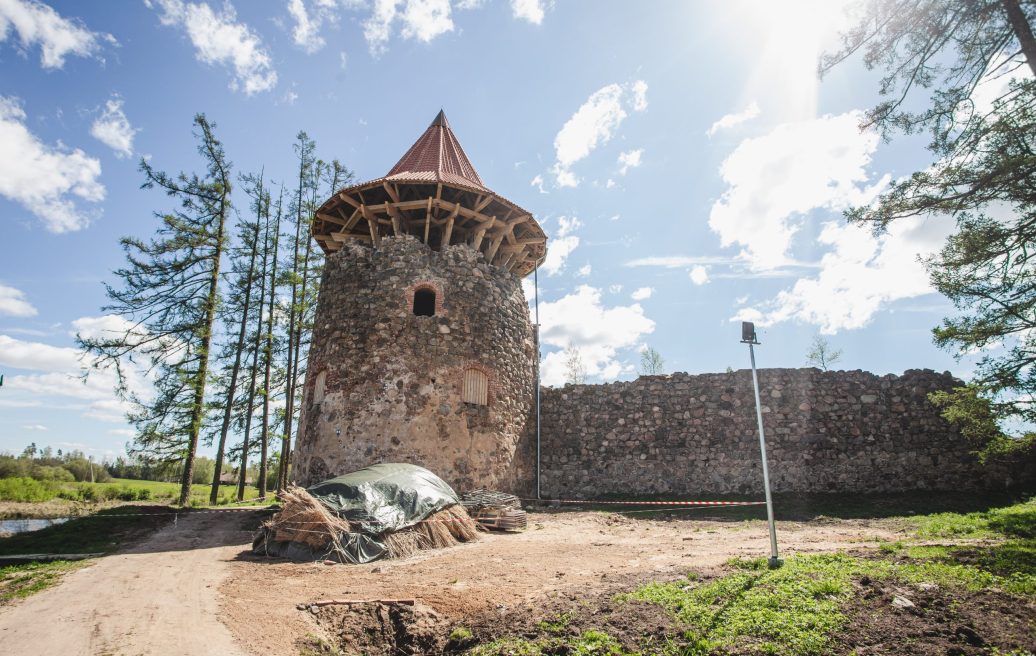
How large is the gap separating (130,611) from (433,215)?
10828 millimetres

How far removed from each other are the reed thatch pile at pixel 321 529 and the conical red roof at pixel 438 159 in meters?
8.96

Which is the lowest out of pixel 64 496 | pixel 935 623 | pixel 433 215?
pixel 64 496

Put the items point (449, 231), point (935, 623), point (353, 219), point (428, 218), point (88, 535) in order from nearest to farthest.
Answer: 1. point (935, 623)
2. point (88, 535)
3. point (428, 218)
4. point (449, 231)
5. point (353, 219)

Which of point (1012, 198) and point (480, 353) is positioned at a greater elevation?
point (1012, 198)

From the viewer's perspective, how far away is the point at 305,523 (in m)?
7.36

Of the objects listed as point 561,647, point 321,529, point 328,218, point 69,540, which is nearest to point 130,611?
point 321,529

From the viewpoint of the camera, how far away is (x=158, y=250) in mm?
15672

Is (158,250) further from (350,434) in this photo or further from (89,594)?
(89,594)

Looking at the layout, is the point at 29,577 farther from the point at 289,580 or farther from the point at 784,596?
the point at 784,596

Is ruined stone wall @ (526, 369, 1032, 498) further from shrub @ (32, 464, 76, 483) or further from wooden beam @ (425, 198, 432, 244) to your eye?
shrub @ (32, 464, 76, 483)

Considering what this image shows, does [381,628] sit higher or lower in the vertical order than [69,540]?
lower

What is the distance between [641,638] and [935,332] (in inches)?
313

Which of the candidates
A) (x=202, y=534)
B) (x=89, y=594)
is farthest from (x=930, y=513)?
(x=202, y=534)

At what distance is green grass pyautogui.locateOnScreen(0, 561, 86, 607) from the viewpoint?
5355 mm
